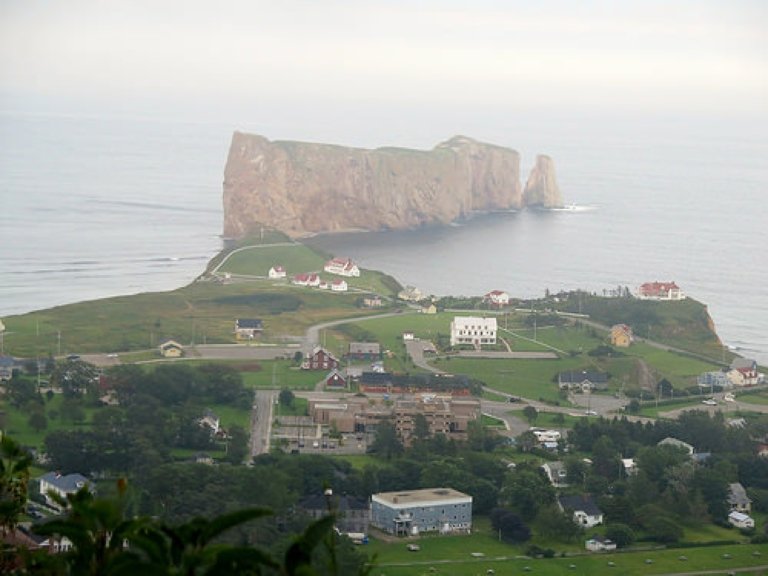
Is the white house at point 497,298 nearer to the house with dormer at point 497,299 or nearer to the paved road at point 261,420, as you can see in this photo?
the house with dormer at point 497,299

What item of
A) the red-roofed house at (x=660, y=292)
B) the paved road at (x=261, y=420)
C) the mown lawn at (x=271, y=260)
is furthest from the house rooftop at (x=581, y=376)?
the mown lawn at (x=271, y=260)

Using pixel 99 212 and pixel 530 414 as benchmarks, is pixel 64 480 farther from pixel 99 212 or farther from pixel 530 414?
pixel 99 212

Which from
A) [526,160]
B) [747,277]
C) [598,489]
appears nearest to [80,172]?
[526,160]

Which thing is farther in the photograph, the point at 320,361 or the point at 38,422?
the point at 320,361

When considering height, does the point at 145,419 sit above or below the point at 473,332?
below

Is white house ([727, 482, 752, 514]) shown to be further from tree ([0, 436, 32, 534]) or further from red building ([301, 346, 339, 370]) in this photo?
tree ([0, 436, 32, 534])

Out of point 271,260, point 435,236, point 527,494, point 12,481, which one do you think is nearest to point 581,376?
point 527,494

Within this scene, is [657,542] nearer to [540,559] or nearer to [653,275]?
[540,559]
